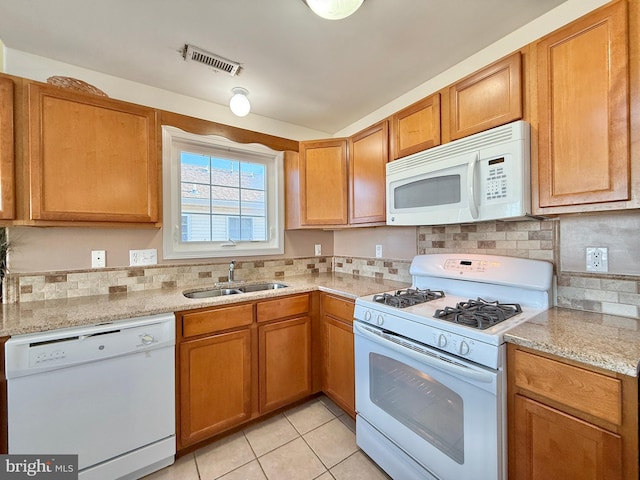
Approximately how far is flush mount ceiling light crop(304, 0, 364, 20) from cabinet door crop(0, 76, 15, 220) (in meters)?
1.62

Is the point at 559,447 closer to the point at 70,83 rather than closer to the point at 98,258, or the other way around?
the point at 98,258

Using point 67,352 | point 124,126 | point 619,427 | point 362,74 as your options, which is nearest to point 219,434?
point 67,352

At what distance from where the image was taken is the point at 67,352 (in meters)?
1.25

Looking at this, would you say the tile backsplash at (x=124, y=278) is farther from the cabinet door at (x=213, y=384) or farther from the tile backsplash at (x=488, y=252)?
the cabinet door at (x=213, y=384)

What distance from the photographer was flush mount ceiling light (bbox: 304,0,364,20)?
1179 millimetres

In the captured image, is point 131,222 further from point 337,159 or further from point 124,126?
point 337,159

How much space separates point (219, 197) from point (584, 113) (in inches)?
93.3

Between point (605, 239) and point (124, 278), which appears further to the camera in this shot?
point (124, 278)

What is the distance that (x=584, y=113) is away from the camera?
111 cm

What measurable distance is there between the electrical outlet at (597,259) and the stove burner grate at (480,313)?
378mm

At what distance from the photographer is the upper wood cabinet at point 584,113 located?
40.4 inches

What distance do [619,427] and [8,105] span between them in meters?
2.89

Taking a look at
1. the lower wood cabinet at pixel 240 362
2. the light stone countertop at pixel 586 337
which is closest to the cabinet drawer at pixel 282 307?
the lower wood cabinet at pixel 240 362

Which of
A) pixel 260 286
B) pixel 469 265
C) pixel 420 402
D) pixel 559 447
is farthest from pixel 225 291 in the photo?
pixel 559 447
